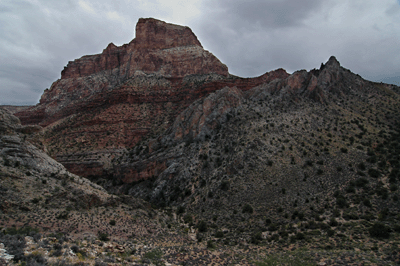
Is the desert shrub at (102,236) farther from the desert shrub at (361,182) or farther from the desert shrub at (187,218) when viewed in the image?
the desert shrub at (361,182)

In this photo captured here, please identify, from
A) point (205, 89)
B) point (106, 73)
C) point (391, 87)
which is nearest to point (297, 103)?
point (205, 89)

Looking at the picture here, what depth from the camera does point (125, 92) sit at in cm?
7069

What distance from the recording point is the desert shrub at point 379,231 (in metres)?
18.2

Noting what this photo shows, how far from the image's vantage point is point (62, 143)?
200 ft

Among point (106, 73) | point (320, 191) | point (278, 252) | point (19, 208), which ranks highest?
point (106, 73)

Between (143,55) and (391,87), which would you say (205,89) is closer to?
(143,55)

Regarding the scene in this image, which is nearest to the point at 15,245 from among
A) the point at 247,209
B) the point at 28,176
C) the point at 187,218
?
the point at 28,176

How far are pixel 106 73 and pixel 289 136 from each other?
81.7 meters

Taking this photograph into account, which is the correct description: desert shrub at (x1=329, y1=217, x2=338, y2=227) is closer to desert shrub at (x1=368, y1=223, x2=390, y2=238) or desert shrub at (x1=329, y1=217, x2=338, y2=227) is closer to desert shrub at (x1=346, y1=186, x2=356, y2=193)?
desert shrub at (x1=368, y1=223, x2=390, y2=238)

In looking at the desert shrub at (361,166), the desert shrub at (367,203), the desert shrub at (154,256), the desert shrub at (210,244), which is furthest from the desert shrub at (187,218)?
the desert shrub at (361,166)

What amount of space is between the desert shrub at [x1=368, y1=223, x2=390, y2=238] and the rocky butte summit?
47.3m

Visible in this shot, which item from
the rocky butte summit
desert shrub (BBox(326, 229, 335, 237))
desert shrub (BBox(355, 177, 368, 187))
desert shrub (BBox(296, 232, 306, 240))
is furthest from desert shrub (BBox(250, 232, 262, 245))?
the rocky butte summit

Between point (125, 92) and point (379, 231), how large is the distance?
219 feet

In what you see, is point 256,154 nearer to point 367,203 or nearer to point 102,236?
point 367,203
